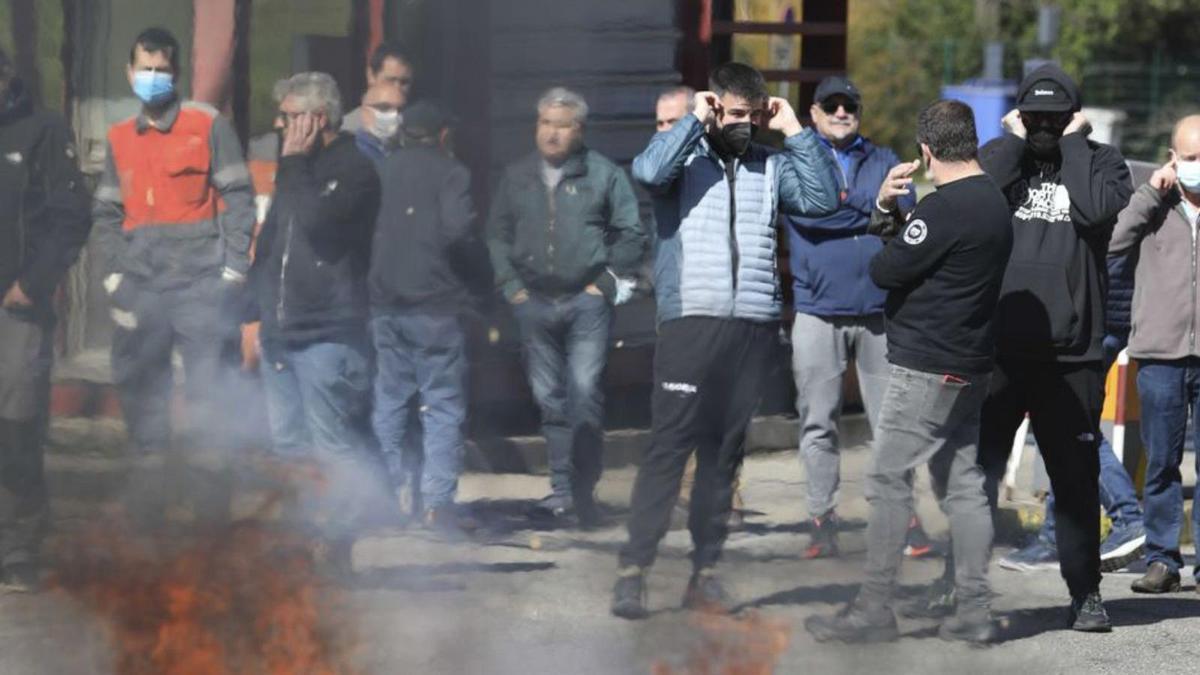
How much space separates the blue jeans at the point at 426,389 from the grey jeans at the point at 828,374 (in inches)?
88.3

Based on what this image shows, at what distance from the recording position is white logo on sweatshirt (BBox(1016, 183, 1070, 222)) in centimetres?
599

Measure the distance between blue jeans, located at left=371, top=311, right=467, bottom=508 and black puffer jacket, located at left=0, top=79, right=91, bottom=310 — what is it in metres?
0.72

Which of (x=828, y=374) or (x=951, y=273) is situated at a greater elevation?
(x=951, y=273)

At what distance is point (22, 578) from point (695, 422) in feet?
6.60

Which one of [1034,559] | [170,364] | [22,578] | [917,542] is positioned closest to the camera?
[170,364]

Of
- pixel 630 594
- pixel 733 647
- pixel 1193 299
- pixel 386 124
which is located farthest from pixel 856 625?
pixel 386 124

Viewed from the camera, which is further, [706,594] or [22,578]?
[706,594]

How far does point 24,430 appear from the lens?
4414 mm

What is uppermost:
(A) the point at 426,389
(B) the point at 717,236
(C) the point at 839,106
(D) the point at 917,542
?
(C) the point at 839,106

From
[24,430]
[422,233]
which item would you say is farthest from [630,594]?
[24,430]

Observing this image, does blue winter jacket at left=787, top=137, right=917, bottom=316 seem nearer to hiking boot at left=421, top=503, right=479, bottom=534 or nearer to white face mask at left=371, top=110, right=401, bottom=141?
hiking boot at left=421, top=503, right=479, bottom=534

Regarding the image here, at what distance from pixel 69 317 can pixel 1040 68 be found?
319 centimetres

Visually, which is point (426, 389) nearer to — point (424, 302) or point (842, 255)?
point (424, 302)

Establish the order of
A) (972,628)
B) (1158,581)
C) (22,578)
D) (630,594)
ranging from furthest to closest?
1. (1158,581)
2. (972,628)
3. (630,594)
4. (22,578)
